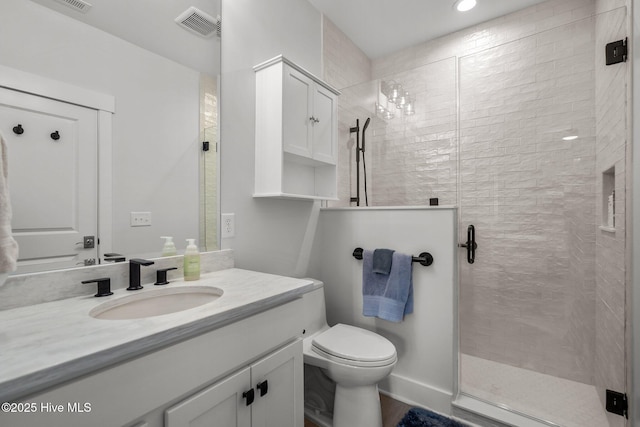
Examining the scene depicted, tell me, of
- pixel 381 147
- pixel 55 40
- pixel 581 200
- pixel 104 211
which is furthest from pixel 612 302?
pixel 55 40

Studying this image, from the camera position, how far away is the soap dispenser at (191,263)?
1.28m

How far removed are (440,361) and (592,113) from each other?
1666 millimetres

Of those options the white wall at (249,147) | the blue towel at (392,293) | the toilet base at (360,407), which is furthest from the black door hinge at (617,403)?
the white wall at (249,147)

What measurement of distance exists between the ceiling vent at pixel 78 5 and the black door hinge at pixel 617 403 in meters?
2.85

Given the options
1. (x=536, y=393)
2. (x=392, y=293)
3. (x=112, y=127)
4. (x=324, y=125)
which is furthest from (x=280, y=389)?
(x=536, y=393)

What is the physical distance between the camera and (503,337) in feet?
6.75

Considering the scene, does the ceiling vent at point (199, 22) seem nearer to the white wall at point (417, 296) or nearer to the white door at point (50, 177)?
the white door at point (50, 177)

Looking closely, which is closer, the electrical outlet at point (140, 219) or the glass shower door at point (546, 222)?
the electrical outlet at point (140, 219)

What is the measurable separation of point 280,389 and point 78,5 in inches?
61.7

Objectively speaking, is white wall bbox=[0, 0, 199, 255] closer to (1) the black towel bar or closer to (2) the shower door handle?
(1) the black towel bar

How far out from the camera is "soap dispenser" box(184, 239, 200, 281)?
4.20 ft

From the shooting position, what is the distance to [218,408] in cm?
87

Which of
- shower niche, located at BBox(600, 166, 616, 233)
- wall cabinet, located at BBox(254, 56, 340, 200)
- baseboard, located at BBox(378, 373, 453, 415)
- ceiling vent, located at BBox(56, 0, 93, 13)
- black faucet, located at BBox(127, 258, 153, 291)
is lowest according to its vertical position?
baseboard, located at BBox(378, 373, 453, 415)

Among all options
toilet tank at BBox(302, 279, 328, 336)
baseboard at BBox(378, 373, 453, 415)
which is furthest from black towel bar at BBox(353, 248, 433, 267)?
baseboard at BBox(378, 373, 453, 415)
